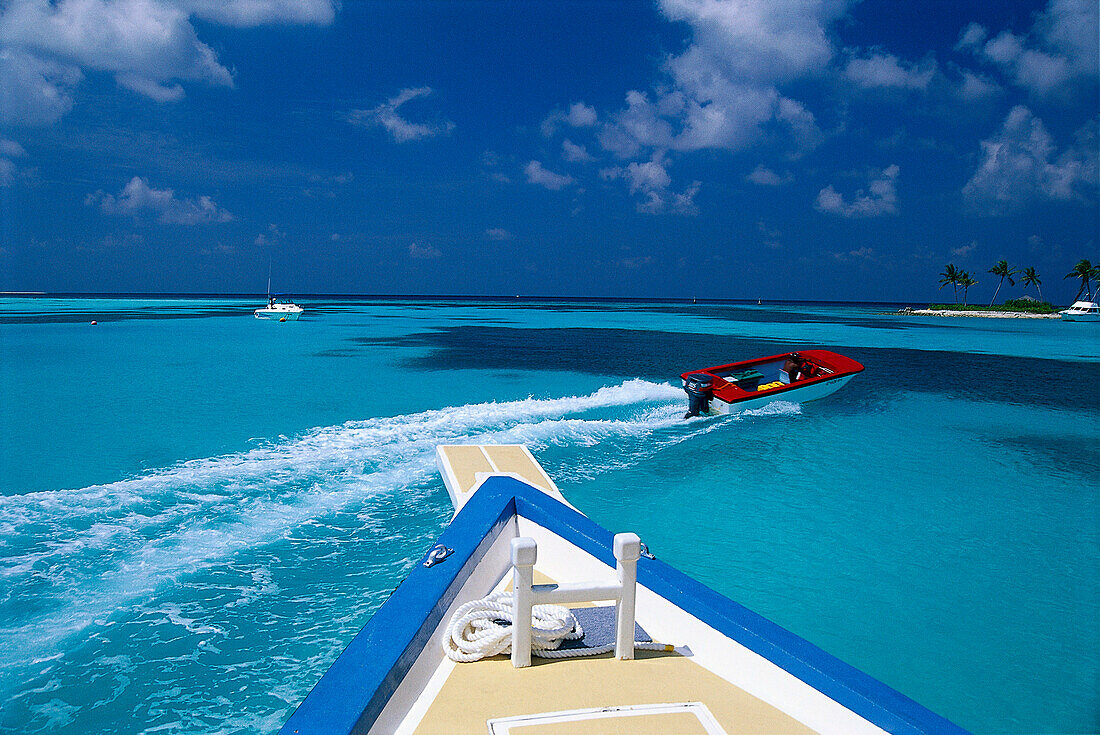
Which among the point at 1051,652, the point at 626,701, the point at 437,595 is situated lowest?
the point at 1051,652

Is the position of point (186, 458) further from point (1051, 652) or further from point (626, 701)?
point (1051, 652)

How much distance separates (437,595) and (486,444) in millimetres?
7437

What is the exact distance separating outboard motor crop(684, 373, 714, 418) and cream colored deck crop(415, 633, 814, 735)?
10643mm

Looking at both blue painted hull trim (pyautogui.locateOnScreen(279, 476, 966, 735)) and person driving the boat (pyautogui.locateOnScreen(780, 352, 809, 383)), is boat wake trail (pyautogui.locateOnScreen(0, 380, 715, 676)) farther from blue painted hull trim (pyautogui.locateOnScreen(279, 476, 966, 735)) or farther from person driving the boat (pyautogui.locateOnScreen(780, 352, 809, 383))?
person driving the boat (pyautogui.locateOnScreen(780, 352, 809, 383))

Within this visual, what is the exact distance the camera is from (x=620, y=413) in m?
13.9

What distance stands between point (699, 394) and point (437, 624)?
11.1 meters

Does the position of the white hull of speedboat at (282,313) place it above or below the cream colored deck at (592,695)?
above

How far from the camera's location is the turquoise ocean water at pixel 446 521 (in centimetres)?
446

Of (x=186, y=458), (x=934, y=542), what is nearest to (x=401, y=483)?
(x=186, y=458)

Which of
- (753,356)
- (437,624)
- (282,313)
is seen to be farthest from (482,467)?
(282,313)

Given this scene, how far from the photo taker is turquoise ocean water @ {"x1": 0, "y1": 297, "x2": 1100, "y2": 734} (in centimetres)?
446

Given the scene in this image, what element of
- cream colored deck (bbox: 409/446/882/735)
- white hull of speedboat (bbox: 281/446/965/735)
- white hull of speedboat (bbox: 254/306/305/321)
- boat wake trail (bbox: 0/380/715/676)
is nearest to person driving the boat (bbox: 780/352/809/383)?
boat wake trail (bbox: 0/380/715/676)

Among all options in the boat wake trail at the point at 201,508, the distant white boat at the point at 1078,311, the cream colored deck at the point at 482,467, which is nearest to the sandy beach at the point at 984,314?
the distant white boat at the point at 1078,311

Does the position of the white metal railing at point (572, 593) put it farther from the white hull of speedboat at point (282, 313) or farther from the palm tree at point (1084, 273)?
the palm tree at point (1084, 273)
